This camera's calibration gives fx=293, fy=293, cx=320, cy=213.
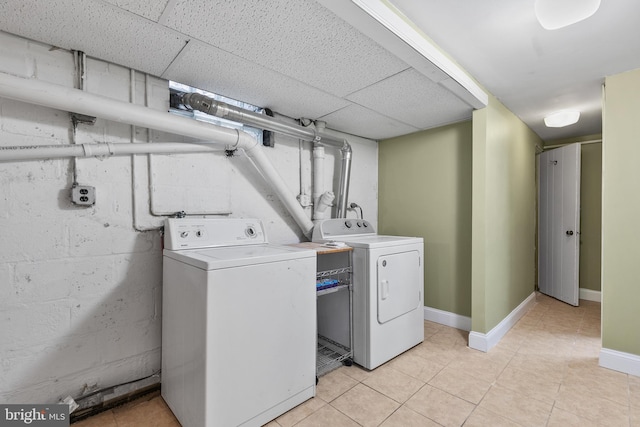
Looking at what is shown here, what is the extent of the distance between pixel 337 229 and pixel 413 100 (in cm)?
125

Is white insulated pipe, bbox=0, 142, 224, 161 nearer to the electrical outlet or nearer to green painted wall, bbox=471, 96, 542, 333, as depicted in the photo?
the electrical outlet

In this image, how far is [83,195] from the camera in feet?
5.26

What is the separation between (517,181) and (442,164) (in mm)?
827

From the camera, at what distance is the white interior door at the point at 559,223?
3.47 meters

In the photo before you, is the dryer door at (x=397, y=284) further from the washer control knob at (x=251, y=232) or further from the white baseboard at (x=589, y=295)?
the white baseboard at (x=589, y=295)

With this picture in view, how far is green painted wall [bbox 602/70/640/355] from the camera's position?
2.04 m

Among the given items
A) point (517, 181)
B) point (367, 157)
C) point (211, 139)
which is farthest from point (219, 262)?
point (517, 181)

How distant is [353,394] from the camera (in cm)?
184

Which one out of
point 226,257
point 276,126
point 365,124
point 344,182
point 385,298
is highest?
point 365,124

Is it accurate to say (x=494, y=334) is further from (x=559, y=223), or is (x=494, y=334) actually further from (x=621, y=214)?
(x=559, y=223)

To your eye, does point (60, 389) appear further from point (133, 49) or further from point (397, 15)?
point (397, 15)

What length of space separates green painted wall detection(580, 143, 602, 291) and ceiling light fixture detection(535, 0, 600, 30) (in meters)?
3.27

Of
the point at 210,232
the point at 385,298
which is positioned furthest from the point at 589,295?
the point at 210,232

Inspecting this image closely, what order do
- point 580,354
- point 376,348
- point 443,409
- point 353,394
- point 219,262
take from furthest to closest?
point 580,354
point 376,348
point 353,394
point 443,409
point 219,262
